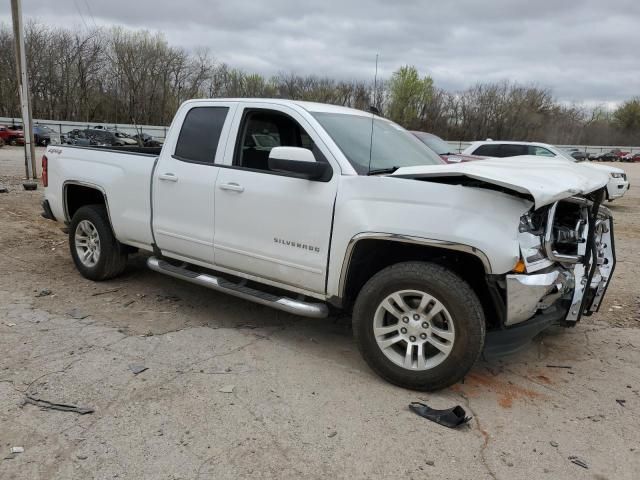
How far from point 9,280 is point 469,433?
498cm

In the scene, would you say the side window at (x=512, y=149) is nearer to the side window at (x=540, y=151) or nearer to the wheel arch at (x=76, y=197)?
the side window at (x=540, y=151)

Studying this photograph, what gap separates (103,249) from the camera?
5445 mm

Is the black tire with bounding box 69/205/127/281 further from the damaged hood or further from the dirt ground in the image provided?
the damaged hood

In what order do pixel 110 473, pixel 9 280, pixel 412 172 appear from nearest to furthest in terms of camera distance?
pixel 110 473 < pixel 412 172 < pixel 9 280

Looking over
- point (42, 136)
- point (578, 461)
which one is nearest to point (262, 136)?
point (578, 461)

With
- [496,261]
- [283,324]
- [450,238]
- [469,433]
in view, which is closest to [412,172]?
[450,238]

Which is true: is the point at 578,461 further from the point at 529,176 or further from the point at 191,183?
the point at 191,183

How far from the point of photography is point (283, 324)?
15.4 feet

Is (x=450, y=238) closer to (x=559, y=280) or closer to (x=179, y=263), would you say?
(x=559, y=280)

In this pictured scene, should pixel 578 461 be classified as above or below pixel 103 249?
below

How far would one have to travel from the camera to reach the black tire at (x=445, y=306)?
128 inches

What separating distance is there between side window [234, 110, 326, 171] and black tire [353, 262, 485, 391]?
1482 millimetres

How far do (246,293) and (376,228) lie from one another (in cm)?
131

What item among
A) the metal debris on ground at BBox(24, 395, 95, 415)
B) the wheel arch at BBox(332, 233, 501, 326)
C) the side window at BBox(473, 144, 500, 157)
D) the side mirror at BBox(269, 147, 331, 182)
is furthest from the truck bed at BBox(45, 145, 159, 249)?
the side window at BBox(473, 144, 500, 157)
